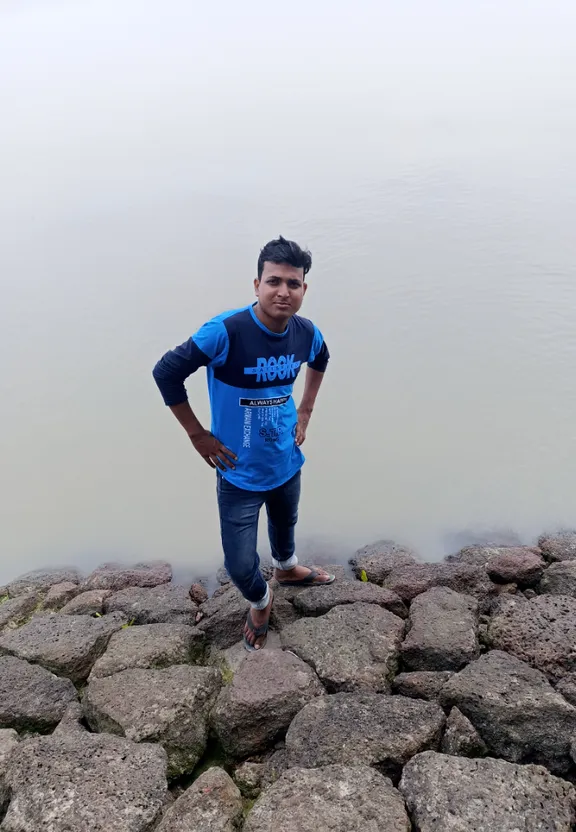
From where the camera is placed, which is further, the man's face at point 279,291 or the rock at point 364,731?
the man's face at point 279,291

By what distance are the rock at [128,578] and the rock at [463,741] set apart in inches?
84.7

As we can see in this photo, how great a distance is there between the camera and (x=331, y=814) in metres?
1.83

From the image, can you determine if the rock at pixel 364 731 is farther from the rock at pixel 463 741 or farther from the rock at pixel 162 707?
the rock at pixel 162 707

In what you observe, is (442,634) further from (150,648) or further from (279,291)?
(279,291)

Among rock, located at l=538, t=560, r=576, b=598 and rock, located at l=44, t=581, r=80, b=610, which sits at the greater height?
rock, located at l=538, t=560, r=576, b=598

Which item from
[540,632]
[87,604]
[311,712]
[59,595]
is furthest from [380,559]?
[59,595]

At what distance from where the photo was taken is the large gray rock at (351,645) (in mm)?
2473

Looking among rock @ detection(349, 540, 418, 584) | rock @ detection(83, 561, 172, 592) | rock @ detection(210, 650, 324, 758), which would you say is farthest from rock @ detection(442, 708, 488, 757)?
rock @ detection(83, 561, 172, 592)

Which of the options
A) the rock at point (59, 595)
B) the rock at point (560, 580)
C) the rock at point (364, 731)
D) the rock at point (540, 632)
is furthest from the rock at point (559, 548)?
the rock at point (59, 595)

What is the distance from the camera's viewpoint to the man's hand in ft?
8.07

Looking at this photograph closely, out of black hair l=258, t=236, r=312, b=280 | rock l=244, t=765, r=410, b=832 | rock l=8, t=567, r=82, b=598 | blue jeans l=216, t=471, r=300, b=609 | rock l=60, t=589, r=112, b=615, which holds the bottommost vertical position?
rock l=8, t=567, r=82, b=598

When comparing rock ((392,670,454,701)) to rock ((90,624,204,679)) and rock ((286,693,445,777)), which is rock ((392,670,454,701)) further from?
rock ((90,624,204,679))

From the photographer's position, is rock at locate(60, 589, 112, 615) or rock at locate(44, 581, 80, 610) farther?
rock at locate(44, 581, 80, 610)

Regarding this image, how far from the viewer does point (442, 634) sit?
2619 millimetres
